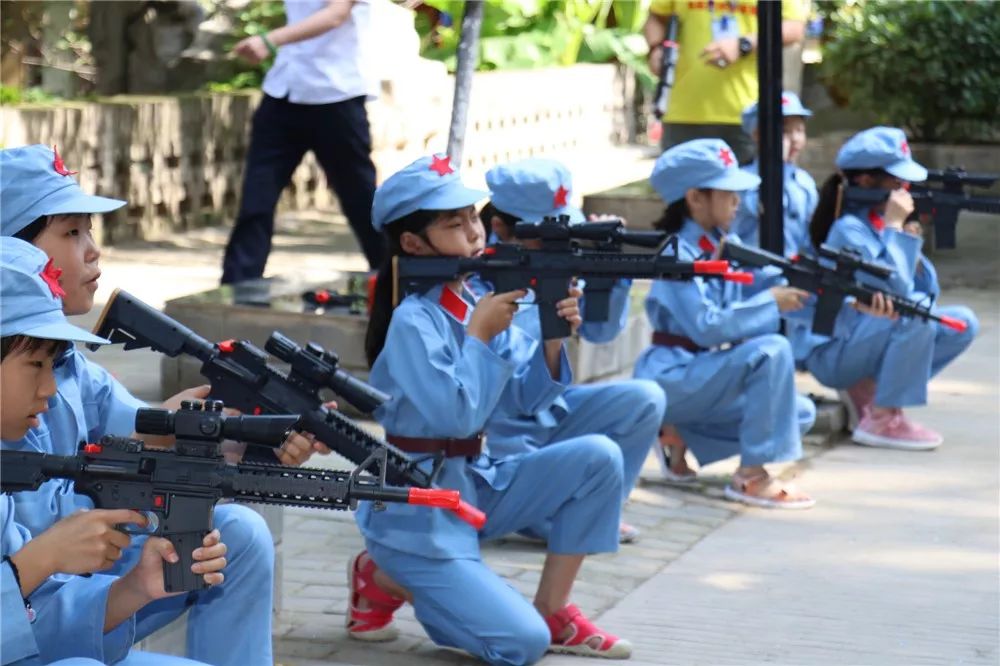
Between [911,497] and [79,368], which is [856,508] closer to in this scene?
[911,497]

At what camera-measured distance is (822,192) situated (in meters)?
8.11

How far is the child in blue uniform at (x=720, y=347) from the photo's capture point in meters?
6.75

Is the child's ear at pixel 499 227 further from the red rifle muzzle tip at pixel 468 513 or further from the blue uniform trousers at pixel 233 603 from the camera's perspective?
the red rifle muzzle tip at pixel 468 513

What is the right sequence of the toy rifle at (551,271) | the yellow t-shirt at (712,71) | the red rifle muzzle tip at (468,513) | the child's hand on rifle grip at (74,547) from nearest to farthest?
the child's hand on rifle grip at (74,547) < the red rifle muzzle tip at (468,513) < the toy rifle at (551,271) < the yellow t-shirt at (712,71)

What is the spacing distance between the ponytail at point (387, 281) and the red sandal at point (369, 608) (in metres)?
0.61

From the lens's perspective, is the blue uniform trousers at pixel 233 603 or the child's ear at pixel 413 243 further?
the child's ear at pixel 413 243

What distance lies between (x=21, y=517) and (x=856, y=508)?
377cm

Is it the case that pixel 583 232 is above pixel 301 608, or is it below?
above

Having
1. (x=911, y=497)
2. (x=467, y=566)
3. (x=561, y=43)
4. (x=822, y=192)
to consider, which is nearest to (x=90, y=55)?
(x=561, y=43)

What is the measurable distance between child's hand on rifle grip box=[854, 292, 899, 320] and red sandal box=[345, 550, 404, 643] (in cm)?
282

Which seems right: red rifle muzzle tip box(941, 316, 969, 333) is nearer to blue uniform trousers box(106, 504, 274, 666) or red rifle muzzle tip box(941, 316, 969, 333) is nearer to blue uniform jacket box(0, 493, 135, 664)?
blue uniform trousers box(106, 504, 274, 666)

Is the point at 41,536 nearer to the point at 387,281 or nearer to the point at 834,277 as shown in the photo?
the point at 387,281

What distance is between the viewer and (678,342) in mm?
6898

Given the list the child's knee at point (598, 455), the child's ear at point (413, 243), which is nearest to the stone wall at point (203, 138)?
the child's ear at point (413, 243)
